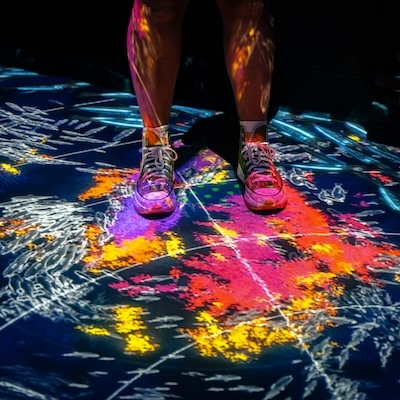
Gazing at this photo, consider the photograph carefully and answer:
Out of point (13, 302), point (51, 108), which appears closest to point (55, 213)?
point (13, 302)

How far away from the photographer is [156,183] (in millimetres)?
1331

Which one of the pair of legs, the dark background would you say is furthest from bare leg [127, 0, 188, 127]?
the dark background

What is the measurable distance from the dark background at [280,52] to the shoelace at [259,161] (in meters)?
0.45

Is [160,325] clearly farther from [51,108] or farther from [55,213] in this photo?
[51,108]

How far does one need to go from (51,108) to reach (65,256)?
79 cm

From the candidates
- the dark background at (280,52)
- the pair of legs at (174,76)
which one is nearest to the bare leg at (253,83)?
the pair of legs at (174,76)

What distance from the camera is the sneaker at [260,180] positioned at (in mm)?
1322

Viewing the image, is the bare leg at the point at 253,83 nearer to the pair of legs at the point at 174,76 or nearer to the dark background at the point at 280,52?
the pair of legs at the point at 174,76

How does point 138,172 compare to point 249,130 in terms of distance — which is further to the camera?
point 138,172

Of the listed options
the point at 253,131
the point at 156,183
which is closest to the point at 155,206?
the point at 156,183

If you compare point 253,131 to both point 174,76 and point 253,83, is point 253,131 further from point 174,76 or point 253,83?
point 174,76

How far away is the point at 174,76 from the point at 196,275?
1.52ft

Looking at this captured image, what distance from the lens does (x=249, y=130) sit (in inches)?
54.7

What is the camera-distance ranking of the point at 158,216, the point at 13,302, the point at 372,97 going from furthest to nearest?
1. the point at 372,97
2. the point at 158,216
3. the point at 13,302
